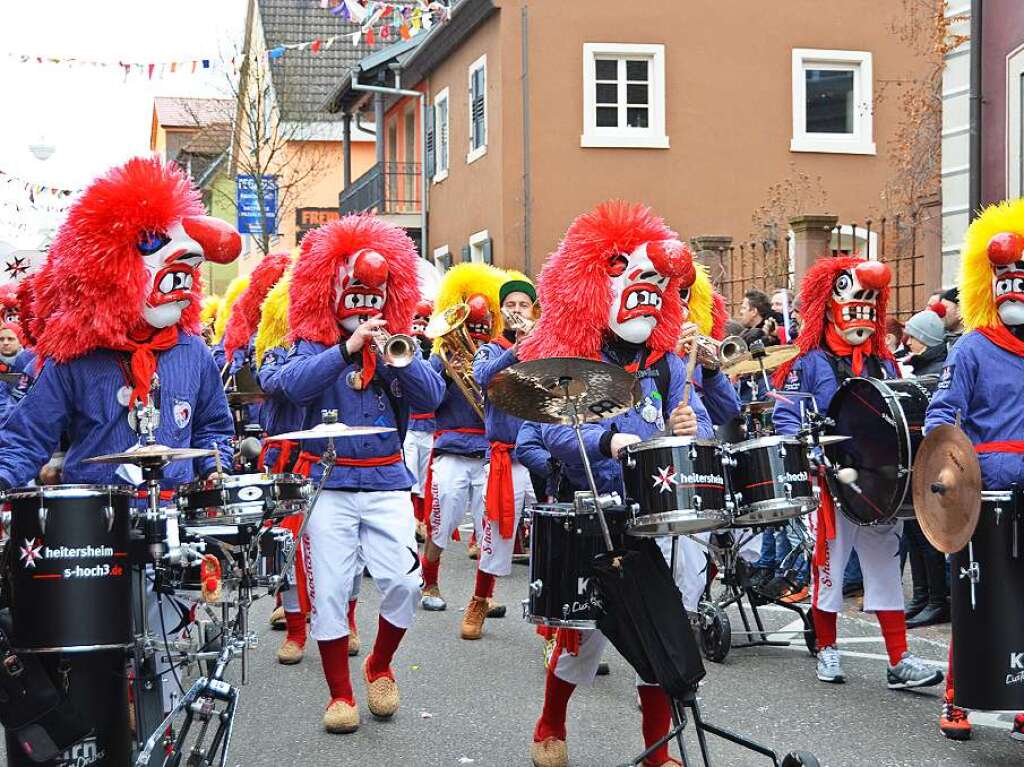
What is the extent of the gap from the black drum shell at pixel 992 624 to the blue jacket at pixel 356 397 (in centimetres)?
242

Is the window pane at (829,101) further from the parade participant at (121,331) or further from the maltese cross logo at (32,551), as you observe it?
the maltese cross logo at (32,551)

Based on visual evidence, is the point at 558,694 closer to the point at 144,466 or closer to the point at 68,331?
the point at 144,466

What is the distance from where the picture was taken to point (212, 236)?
5.34 meters

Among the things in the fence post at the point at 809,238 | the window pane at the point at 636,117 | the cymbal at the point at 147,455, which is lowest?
the cymbal at the point at 147,455

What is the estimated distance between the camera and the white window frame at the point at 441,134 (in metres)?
25.5

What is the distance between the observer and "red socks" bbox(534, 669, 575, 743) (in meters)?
5.57

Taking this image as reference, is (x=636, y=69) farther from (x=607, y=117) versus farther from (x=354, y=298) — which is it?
(x=354, y=298)

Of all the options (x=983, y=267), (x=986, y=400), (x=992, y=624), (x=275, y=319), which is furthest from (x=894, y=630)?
(x=275, y=319)

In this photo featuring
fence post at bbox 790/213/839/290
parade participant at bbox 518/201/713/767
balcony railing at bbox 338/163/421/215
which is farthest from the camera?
balcony railing at bbox 338/163/421/215

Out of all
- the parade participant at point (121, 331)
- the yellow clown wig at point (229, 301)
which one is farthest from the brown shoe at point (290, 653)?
the yellow clown wig at point (229, 301)

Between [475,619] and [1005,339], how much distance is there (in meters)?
3.67

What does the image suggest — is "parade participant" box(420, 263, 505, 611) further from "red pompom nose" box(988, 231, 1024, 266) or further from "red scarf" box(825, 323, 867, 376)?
"red pompom nose" box(988, 231, 1024, 266)

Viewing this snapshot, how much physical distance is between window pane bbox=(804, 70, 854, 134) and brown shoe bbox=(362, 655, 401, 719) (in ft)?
59.1

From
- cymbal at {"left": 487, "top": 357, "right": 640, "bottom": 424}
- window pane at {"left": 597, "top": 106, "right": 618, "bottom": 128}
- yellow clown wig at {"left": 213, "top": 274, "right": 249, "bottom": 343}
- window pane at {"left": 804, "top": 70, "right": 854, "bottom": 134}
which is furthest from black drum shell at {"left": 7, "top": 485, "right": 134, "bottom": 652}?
window pane at {"left": 804, "top": 70, "right": 854, "bottom": 134}
